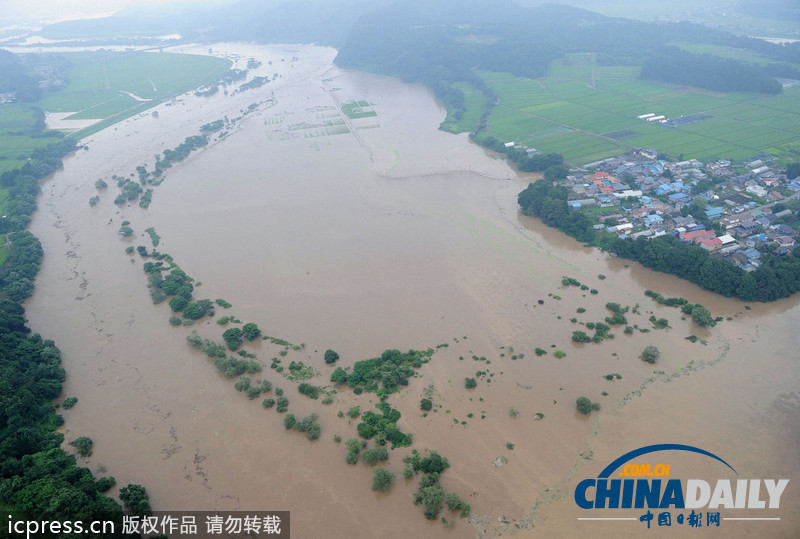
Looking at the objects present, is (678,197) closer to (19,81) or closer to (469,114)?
(469,114)

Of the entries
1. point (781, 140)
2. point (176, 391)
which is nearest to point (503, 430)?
point (176, 391)

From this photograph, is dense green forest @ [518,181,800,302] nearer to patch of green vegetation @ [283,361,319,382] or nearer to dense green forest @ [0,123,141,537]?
patch of green vegetation @ [283,361,319,382]

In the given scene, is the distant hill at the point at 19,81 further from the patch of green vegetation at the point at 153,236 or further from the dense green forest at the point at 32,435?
the dense green forest at the point at 32,435

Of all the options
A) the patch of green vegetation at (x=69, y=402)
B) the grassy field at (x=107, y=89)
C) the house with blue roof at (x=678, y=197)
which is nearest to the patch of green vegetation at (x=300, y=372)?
the patch of green vegetation at (x=69, y=402)

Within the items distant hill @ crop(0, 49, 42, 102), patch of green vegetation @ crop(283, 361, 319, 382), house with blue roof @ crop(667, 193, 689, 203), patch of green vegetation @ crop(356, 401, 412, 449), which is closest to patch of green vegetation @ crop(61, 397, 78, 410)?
patch of green vegetation @ crop(283, 361, 319, 382)

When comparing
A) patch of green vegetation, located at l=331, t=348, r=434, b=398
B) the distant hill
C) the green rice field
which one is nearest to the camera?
patch of green vegetation, located at l=331, t=348, r=434, b=398

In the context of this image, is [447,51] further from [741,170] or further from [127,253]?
[127,253]
